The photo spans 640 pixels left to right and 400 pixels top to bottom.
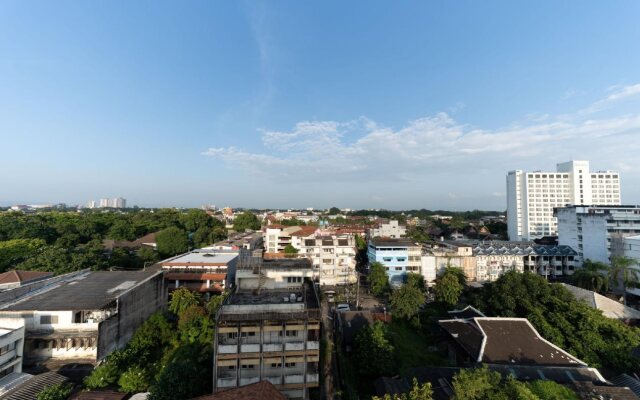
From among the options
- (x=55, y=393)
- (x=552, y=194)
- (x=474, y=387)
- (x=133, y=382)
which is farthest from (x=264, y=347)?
(x=552, y=194)

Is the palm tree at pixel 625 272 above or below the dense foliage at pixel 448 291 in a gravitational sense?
above

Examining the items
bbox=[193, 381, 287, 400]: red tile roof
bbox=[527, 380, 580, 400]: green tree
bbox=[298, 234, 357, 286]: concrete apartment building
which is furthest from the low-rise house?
bbox=[527, 380, 580, 400]: green tree

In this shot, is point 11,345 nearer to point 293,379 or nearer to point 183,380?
point 183,380

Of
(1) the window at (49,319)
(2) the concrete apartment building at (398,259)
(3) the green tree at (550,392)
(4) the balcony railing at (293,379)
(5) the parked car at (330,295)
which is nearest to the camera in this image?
(3) the green tree at (550,392)

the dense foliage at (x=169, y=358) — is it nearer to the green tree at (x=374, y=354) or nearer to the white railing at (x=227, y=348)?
the white railing at (x=227, y=348)

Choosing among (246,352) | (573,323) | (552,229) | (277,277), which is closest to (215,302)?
(277,277)

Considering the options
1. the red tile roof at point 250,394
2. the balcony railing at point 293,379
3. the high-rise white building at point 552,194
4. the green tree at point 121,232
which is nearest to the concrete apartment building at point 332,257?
the balcony railing at point 293,379

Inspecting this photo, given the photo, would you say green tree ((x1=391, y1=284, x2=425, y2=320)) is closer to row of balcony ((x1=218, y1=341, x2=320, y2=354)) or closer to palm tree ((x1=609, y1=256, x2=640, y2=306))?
row of balcony ((x1=218, y1=341, x2=320, y2=354))
